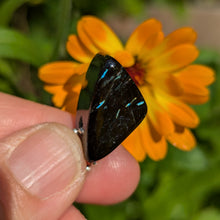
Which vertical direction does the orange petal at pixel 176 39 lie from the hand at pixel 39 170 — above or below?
above

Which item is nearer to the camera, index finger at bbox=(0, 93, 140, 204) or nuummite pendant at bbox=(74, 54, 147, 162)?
nuummite pendant at bbox=(74, 54, 147, 162)

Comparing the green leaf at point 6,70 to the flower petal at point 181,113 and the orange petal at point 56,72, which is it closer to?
the orange petal at point 56,72

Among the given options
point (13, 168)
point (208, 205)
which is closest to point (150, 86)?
point (13, 168)

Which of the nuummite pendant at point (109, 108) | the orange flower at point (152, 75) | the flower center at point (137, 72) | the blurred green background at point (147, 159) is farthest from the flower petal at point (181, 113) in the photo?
the blurred green background at point (147, 159)

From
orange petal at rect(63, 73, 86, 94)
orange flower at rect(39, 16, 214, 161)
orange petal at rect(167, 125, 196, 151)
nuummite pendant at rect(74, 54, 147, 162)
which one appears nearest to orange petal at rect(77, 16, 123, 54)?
orange flower at rect(39, 16, 214, 161)

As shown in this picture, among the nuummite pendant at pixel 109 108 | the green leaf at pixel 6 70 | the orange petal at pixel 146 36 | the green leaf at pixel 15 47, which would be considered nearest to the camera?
the nuummite pendant at pixel 109 108

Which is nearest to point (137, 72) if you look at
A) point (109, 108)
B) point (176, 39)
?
point (176, 39)

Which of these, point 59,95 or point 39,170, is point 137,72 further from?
point 39,170

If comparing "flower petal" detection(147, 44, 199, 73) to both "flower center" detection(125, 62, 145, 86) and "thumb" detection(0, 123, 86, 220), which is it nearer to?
"flower center" detection(125, 62, 145, 86)
